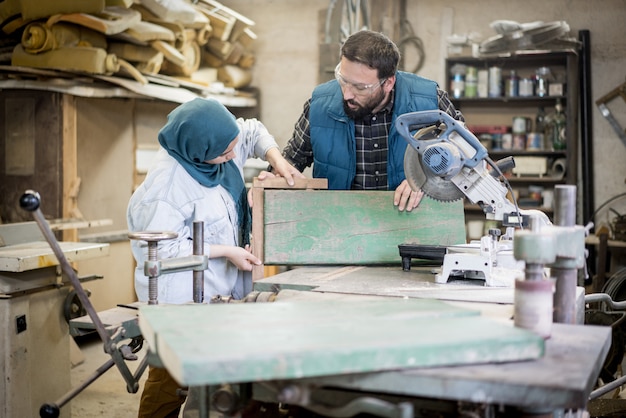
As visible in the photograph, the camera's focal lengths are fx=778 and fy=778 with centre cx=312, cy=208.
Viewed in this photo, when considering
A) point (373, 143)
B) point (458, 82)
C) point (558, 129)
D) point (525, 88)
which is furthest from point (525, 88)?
point (373, 143)

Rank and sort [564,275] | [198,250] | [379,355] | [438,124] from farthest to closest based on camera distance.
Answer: [438,124], [198,250], [564,275], [379,355]

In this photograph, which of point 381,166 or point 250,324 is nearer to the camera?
point 250,324

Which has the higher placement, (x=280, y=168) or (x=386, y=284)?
(x=280, y=168)

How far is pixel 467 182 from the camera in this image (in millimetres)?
2240

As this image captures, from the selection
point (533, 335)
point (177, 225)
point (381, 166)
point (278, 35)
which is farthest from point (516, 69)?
point (533, 335)

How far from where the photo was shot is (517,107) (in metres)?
6.19

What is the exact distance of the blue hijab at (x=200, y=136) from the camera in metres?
2.37

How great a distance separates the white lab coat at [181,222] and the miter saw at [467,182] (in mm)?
670

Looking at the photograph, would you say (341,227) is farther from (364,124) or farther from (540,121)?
(540,121)

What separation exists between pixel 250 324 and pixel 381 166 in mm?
1621

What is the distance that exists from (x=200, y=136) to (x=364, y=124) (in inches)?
29.2

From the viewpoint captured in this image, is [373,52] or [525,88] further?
[525,88]

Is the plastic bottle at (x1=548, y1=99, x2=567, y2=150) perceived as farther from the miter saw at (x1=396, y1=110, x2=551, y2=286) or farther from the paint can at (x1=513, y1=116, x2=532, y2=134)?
the miter saw at (x1=396, y1=110, x2=551, y2=286)

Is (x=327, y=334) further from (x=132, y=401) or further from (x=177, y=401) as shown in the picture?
(x=132, y=401)
